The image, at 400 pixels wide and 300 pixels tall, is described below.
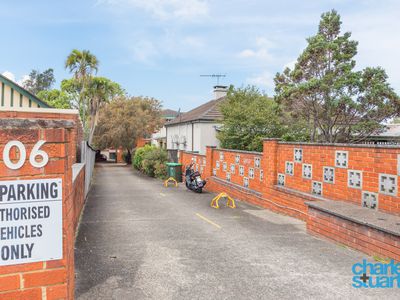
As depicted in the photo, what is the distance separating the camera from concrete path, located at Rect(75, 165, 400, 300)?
4.54 m

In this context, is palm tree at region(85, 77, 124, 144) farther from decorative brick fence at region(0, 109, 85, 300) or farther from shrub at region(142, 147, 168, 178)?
decorative brick fence at region(0, 109, 85, 300)

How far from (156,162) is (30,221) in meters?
21.9

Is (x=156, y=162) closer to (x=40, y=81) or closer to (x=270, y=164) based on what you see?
(x=270, y=164)

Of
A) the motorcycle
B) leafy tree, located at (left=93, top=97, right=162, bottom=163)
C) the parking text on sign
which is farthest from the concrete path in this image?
leafy tree, located at (left=93, top=97, right=162, bottom=163)

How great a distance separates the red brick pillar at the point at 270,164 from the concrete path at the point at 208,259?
1.30 metres

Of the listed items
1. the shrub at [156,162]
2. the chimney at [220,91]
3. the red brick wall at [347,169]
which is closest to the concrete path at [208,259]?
the red brick wall at [347,169]

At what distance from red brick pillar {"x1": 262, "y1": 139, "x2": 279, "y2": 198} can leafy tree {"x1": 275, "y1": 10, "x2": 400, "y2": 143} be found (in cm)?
455

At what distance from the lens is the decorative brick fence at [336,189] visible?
6.18 meters

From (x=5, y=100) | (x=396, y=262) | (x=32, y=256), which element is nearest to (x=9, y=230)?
(x=32, y=256)

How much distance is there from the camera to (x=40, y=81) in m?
88.1

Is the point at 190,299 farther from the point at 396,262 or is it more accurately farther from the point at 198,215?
the point at 198,215

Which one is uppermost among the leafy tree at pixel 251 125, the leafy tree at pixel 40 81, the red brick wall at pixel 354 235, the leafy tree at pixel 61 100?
the leafy tree at pixel 40 81

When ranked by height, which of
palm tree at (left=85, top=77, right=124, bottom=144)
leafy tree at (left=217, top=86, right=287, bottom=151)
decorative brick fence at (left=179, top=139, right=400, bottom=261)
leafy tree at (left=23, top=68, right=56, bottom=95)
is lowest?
decorative brick fence at (left=179, top=139, right=400, bottom=261)

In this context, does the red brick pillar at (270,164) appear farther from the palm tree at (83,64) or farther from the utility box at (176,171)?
the palm tree at (83,64)
